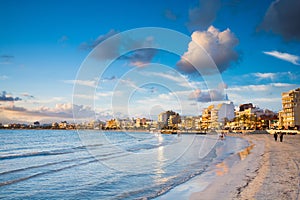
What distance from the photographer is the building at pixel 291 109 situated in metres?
100

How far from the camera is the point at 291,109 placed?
336ft

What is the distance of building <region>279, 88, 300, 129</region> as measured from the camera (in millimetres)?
100438

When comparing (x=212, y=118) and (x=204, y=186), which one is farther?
(x=212, y=118)

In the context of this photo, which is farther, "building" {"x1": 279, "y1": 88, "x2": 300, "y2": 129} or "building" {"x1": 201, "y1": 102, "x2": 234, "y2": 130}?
"building" {"x1": 201, "y1": 102, "x2": 234, "y2": 130}

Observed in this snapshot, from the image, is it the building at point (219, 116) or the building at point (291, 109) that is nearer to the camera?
the building at point (291, 109)

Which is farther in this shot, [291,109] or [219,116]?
[219,116]

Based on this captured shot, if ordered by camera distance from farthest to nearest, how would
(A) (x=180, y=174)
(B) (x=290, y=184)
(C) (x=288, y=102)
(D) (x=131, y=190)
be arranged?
(C) (x=288, y=102), (A) (x=180, y=174), (D) (x=131, y=190), (B) (x=290, y=184)

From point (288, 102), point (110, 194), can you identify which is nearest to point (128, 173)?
point (110, 194)

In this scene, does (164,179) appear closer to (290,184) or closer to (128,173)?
(128,173)

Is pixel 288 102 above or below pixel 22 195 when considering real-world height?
above

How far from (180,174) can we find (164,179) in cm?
179

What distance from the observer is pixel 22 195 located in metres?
10.6

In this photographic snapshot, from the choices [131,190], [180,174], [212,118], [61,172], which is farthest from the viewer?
[212,118]

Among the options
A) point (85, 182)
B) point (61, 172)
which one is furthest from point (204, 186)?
point (61, 172)
